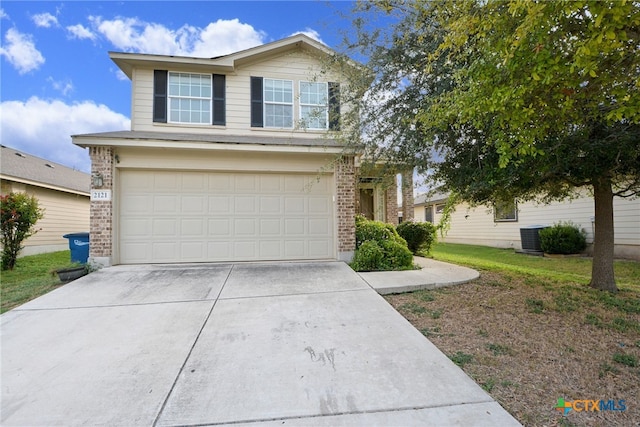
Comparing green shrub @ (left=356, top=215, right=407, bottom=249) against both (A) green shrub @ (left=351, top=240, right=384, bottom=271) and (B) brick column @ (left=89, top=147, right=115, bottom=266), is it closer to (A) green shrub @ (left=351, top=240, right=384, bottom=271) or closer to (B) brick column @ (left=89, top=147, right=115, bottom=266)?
(A) green shrub @ (left=351, top=240, right=384, bottom=271)

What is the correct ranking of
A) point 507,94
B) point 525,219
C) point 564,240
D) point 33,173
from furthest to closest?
1. point 525,219
2. point 33,173
3. point 564,240
4. point 507,94

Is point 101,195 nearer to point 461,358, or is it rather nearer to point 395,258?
point 395,258

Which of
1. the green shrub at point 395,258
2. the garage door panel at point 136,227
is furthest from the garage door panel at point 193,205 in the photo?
the green shrub at point 395,258

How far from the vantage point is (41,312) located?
457cm

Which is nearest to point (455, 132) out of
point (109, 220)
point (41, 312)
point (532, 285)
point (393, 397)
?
point (532, 285)

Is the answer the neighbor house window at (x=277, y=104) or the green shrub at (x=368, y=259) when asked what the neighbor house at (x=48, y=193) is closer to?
the neighbor house window at (x=277, y=104)

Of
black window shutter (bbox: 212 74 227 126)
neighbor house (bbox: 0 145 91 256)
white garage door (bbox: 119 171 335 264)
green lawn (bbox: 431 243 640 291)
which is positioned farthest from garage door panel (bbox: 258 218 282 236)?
Result: neighbor house (bbox: 0 145 91 256)

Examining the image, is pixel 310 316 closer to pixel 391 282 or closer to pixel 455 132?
pixel 391 282

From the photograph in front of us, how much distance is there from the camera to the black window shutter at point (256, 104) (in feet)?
29.0

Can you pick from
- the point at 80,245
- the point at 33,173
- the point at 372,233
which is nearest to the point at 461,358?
the point at 372,233

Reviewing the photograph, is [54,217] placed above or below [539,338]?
above

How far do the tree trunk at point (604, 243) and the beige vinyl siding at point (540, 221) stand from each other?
2122mm

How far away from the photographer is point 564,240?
10.9 meters

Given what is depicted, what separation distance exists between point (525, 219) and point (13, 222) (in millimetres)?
18575
